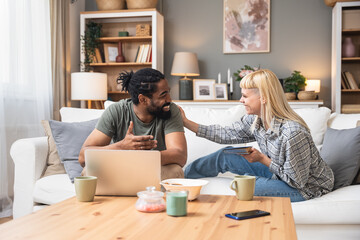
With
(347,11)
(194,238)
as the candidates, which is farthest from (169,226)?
(347,11)

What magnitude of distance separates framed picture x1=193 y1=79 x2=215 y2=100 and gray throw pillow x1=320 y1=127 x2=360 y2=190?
2.40 m

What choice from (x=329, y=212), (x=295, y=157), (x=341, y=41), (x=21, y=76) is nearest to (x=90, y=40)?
(x=21, y=76)

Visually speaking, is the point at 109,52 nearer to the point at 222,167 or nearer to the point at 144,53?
the point at 144,53

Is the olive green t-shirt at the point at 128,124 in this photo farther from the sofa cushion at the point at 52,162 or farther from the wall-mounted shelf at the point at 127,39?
the wall-mounted shelf at the point at 127,39

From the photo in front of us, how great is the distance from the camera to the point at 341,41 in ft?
14.2

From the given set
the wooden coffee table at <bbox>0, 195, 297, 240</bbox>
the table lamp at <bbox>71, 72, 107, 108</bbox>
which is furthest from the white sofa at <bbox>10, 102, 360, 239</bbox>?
the table lamp at <bbox>71, 72, 107, 108</bbox>

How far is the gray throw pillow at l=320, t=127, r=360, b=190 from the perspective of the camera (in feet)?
7.32

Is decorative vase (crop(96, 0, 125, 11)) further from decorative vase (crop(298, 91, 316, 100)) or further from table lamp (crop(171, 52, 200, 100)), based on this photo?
decorative vase (crop(298, 91, 316, 100))

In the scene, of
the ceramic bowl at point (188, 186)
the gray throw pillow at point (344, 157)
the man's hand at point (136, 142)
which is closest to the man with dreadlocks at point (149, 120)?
the man's hand at point (136, 142)

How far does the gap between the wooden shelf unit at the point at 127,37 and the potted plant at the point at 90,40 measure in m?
0.06

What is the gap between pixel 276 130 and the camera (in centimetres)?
200

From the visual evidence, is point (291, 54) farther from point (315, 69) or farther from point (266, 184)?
point (266, 184)

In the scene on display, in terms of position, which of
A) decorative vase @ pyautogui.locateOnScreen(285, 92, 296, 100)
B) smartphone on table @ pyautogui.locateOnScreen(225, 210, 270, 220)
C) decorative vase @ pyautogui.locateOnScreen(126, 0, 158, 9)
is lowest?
smartphone on table @ pyautogui.locateOnScreen(225, 210, 270, 220)

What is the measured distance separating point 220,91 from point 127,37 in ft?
4.04
